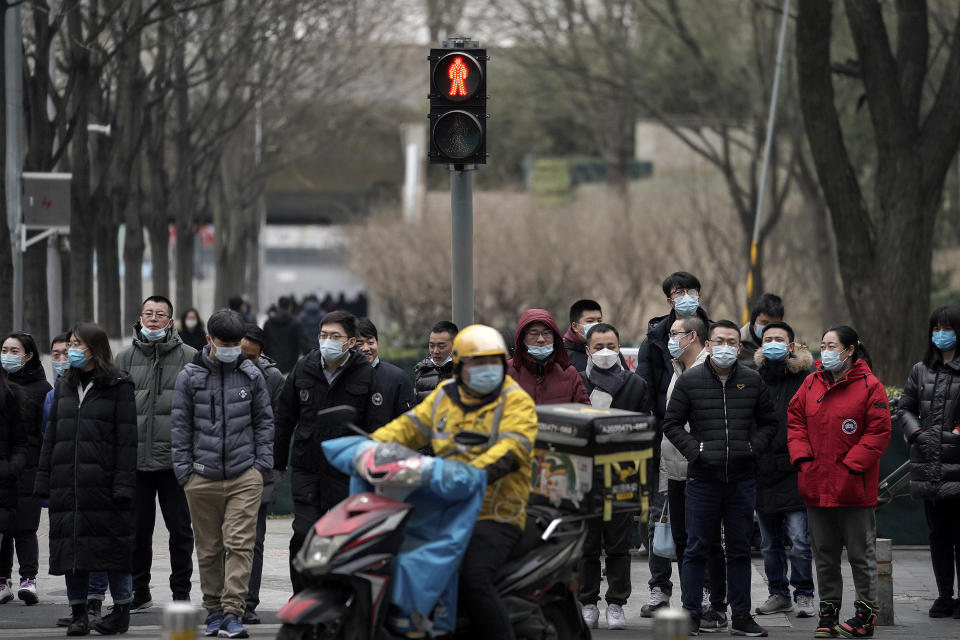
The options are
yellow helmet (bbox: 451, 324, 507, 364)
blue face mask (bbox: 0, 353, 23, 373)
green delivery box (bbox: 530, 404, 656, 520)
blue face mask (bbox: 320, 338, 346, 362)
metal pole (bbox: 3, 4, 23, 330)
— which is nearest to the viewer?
yellow helmet (bbox: 451, 324, 507, 364)

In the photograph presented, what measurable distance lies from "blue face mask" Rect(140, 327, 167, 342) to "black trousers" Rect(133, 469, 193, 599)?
0.85m

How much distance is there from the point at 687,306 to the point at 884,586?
2.29 meters

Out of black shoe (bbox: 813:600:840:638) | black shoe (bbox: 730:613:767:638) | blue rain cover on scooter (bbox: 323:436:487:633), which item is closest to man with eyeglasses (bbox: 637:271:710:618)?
black shoe (bbox: 730:613:767:638)

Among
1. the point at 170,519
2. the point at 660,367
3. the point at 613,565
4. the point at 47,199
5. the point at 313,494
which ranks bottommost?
the point at 613,565

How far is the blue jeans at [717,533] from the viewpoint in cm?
1013

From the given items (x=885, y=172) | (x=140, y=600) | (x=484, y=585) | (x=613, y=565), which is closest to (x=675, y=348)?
(x=613, y=565)

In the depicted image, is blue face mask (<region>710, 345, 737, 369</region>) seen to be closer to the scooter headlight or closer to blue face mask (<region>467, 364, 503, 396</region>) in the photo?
blue face mask (<region>467, 364, 503, 396</region>)

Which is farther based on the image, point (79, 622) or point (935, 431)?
point (935, 431)

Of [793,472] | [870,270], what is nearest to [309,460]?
[793,472]

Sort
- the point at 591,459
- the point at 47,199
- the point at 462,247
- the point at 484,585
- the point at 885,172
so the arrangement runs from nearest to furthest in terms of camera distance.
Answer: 1. the point at 484,585
2. the point at 591,459
3. the point at 462,247
4. the point at 47,199
5. the point at 885,172

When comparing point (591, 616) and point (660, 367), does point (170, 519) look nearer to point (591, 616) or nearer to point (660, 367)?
point (591, 616)

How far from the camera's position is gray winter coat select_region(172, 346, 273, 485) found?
9875 mm

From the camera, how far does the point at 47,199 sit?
17.3 meters

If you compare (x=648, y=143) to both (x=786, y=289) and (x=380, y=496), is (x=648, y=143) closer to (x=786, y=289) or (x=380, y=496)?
(x=786, y=289)
